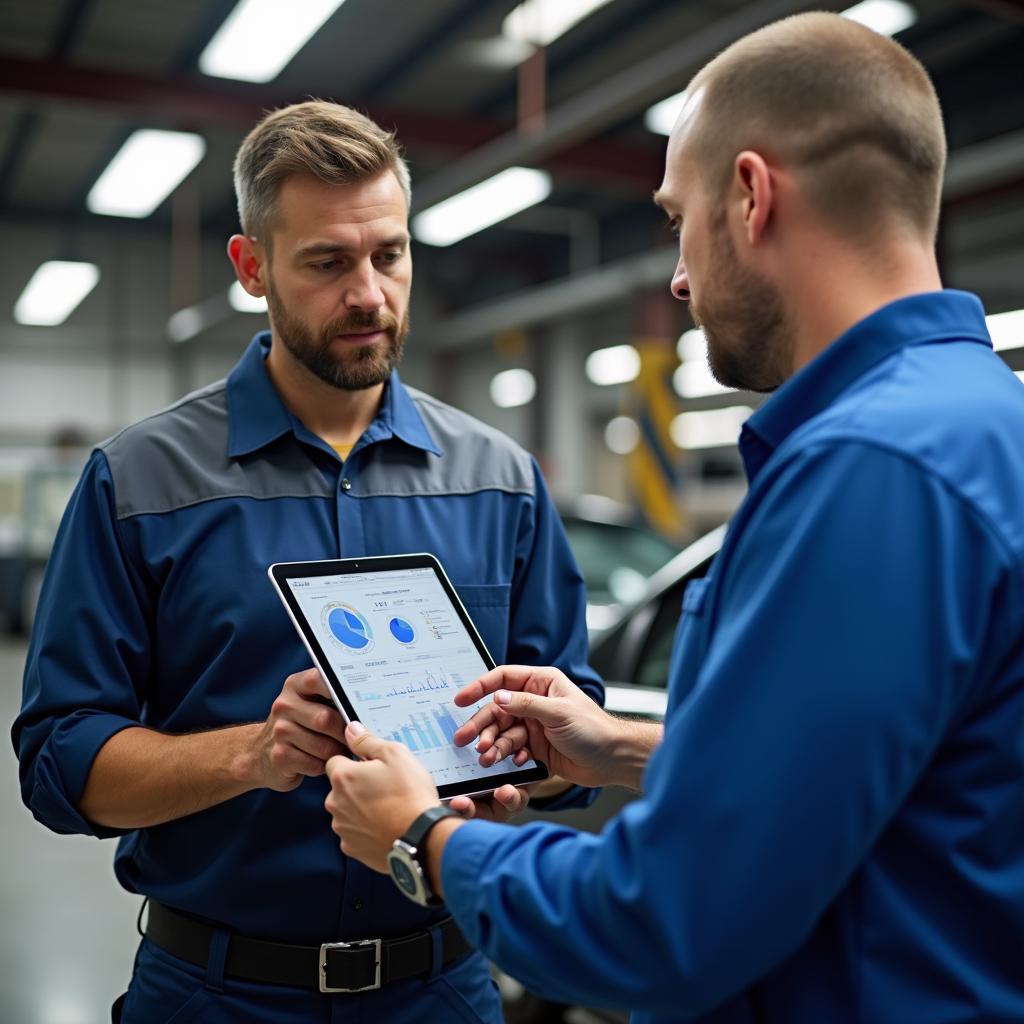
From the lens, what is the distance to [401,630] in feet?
4.75

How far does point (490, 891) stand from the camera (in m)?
0.96

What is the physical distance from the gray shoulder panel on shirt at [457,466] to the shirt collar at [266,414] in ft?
0.10

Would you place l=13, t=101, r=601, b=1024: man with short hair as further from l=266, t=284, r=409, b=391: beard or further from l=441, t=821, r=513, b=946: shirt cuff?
l=441, t=821, r=513, b=946: shirt cuff

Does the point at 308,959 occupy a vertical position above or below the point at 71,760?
below

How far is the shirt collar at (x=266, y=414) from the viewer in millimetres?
1635

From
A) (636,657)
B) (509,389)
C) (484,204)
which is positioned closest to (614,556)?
(636,657)

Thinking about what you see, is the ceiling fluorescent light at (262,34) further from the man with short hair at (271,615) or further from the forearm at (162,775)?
the forearm at (162,775)

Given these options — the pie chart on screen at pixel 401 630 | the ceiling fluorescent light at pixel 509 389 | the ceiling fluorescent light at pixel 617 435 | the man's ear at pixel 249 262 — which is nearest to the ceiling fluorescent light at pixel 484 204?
the man's ear at pixel 249 262

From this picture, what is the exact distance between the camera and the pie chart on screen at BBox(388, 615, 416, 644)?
144 cm

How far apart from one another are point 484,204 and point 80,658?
23.9 ft

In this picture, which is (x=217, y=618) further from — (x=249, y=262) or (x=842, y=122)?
(x=842, y=122)

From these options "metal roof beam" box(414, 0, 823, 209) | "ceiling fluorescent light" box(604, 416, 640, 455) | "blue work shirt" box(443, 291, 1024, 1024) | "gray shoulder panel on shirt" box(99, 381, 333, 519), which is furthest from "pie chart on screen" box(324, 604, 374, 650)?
"ceiling fluorescent light" box(604, 416, 640, 455)

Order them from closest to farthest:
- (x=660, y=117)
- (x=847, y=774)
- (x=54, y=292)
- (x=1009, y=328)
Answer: (x=847, y=774)
(x=660, y=117)
(x=1009, y=328)
(x=54, y=292)

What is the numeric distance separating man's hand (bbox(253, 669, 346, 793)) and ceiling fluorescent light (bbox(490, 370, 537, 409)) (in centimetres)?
1790
